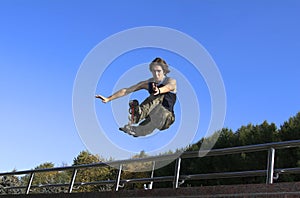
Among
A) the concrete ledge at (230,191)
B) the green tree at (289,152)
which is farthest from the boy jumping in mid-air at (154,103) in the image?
the green tree at (289,152)

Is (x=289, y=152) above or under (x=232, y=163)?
above

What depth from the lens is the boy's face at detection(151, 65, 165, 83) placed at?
4.66 metres

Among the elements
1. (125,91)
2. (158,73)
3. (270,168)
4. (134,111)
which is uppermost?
(158,73)

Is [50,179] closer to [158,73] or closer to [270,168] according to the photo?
[270,168]

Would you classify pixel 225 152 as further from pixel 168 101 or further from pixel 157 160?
pixel 168 101

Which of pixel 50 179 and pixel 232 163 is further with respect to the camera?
pixel 50 179

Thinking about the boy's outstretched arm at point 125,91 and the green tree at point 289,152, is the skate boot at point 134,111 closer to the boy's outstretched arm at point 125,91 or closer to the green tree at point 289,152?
the boy's outstretched arm at point 125,91

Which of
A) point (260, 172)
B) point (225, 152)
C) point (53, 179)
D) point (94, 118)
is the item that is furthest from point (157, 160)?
→ point (53, 179)

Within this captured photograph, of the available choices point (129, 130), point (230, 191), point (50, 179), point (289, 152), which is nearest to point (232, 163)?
point (289, 152)

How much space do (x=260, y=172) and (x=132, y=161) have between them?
7.80 feet

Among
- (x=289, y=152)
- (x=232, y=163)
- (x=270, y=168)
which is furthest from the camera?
(x=232, y=163)

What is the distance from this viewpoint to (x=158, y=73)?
185 inches

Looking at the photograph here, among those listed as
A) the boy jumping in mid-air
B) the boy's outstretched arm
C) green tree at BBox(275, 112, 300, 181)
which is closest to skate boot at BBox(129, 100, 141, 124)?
the boy jumping in mid-air

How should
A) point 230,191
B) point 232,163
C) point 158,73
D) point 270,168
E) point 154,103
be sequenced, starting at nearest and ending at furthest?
point 154,103, point 158,73, point 270,168, point 230,191, point 232,163
